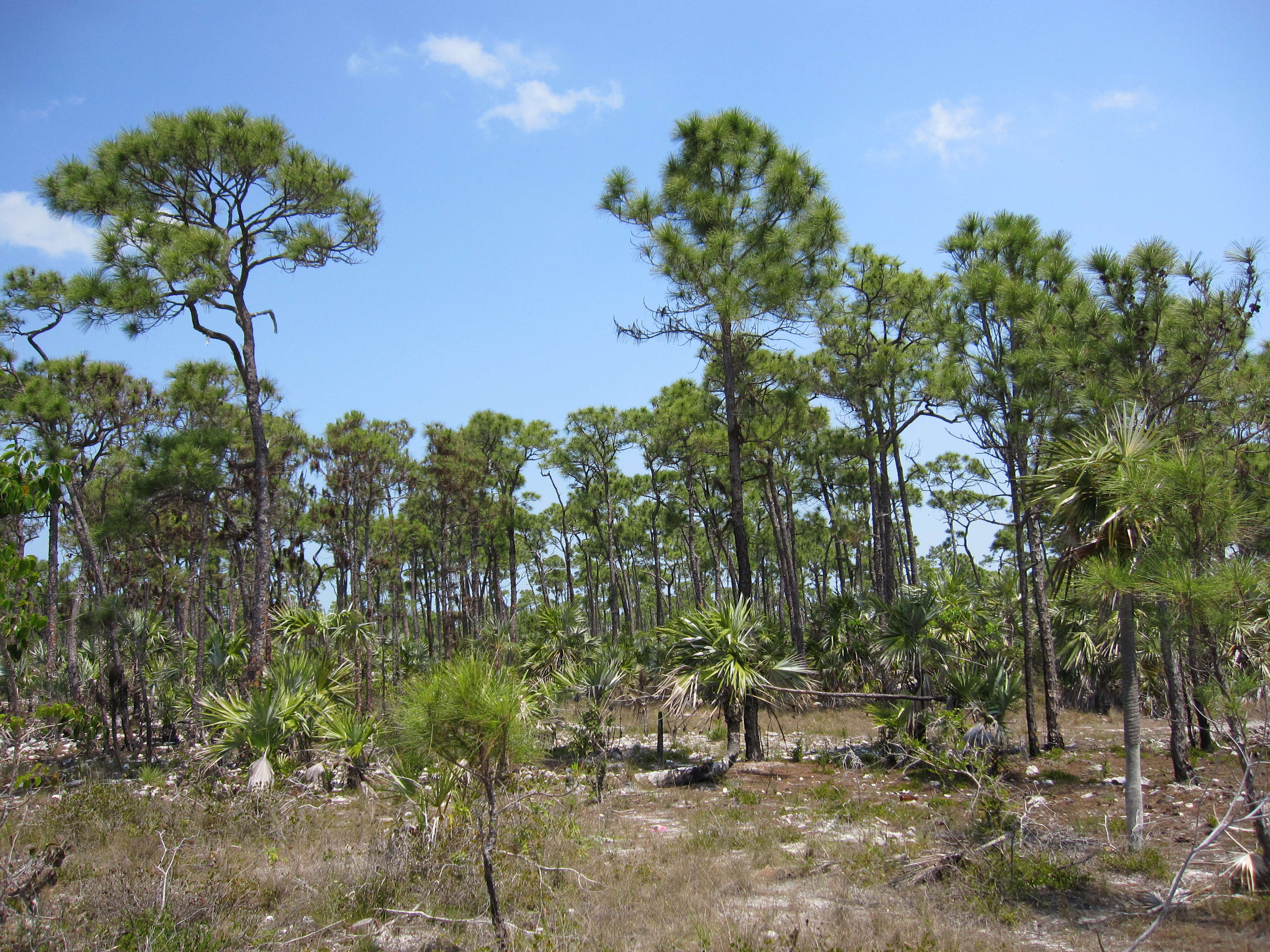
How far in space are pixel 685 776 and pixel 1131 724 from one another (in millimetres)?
7293

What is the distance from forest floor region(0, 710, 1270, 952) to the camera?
6.22m

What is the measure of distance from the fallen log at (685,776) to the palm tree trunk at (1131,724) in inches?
256

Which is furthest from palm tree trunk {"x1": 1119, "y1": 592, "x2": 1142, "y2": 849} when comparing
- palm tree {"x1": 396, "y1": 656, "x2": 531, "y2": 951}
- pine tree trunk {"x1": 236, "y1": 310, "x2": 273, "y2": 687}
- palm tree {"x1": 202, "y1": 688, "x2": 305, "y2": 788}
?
pine tree trunk {"x1": 236, "y1": 310, "x2": 273, "y2": 687}

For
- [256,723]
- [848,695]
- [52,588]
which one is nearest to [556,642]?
[256,723]

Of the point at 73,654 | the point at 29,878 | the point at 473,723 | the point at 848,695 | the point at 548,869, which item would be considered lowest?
the point at 548,869

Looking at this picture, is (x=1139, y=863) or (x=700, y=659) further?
(x=700, y=659)

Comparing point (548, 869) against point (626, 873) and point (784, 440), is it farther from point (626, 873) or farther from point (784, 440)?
point (784, 440)

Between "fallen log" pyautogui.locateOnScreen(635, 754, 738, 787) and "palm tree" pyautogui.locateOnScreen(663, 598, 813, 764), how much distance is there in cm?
106

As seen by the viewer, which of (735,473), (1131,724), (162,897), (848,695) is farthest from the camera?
(735,473)

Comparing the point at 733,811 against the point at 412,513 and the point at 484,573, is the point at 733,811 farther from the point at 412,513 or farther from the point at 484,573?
the point at 484,573

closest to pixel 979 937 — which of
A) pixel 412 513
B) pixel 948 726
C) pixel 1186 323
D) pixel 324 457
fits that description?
pixel 948 726

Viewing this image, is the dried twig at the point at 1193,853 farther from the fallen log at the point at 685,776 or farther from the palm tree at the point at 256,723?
the palm tree at the point at 256,723

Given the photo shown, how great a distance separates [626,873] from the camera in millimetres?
8086

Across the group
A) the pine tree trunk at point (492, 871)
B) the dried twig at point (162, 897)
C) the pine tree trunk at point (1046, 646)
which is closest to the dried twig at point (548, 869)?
the pine tree trunk at point (492, 871)
